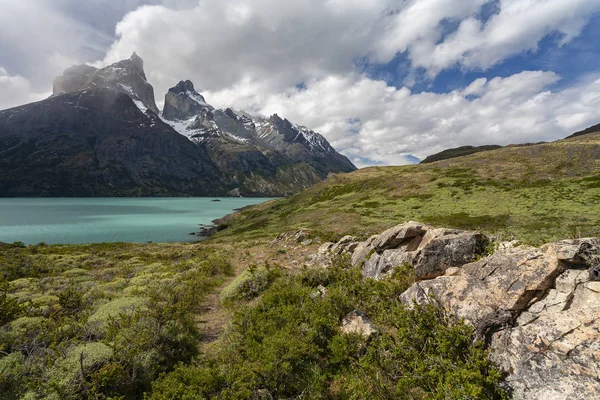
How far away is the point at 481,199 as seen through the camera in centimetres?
5531

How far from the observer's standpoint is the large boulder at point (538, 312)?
567 cm

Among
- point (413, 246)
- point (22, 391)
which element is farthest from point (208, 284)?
point (413, 246)

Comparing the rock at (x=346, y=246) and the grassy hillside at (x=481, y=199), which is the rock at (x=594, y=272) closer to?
the rock at (x=346, y=246)

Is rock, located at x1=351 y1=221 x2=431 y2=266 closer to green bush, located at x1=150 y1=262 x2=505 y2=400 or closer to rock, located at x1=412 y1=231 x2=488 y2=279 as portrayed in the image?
rock, located at x1=412 y1=231 x2=488 y2=279

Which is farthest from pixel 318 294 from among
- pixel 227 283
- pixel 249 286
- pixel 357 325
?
pixel 227 283

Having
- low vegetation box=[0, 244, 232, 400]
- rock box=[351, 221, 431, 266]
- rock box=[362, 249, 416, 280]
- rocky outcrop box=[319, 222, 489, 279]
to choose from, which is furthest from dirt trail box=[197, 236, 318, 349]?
rock box=[351, 221, 431, 266]

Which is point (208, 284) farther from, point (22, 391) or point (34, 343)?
point (22, 391)

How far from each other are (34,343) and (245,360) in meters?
6.62

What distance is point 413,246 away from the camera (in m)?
14.2

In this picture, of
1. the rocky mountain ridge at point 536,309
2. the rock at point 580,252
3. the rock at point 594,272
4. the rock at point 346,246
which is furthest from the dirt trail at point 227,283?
the rock at point 594,272

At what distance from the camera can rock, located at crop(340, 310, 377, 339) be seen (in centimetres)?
899

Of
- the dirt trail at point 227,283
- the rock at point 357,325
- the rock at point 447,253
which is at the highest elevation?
the rock at point 447,253

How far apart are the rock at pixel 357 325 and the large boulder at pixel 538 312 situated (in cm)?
212

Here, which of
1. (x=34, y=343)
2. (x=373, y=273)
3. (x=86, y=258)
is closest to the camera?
(x=34, y=343)
